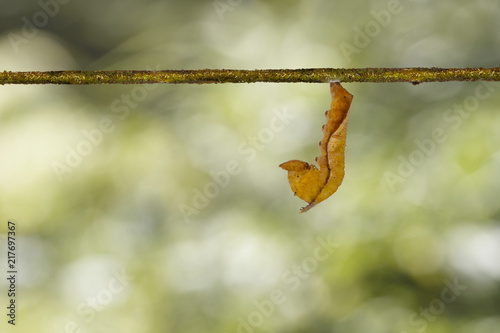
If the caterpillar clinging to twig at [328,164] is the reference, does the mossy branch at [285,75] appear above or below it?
above

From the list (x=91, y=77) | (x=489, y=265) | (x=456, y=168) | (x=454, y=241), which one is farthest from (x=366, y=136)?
(x=91, y=77)

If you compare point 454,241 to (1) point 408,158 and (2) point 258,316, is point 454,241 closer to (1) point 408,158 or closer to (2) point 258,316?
(1) point 408,158

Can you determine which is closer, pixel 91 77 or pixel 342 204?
pixel 91 77

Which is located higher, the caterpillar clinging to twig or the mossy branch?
the mossy branch

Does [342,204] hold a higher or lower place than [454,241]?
higher

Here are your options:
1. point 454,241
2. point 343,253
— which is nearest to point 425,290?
point 454,241

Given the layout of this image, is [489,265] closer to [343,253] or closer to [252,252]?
[343,253]

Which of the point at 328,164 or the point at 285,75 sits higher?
the point at 285,75

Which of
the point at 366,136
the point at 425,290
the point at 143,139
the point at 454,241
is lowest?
the point at 425,290

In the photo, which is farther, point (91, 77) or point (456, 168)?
point (456, 168)
